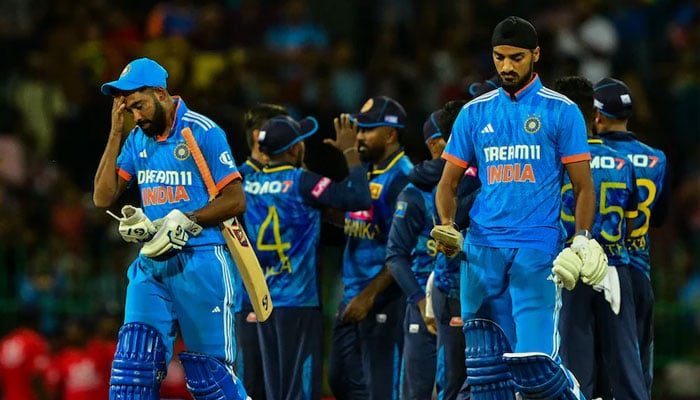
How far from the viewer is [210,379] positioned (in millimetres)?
8203

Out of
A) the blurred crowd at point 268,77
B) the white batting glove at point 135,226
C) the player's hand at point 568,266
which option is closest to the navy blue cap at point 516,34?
the player's hand at point 568,266

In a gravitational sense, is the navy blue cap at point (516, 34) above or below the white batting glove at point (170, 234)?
above

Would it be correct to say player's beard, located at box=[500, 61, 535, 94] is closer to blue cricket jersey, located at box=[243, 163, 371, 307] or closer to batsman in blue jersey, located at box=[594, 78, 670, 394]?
batsman in blue jersey, located at box=[594, 78, 670, 394]

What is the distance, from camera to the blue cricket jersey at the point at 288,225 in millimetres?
9969

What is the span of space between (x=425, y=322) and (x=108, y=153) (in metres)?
2.56

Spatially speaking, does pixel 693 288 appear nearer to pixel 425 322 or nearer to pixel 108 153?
pixel 425 322

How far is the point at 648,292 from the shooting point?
31.9ft

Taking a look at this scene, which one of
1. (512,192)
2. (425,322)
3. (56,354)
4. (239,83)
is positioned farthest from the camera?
(239,83)

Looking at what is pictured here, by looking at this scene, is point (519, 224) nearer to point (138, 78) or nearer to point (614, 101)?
point (614, 101)

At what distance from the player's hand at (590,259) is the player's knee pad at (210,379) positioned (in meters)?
2.20

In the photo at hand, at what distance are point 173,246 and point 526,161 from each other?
2.13m

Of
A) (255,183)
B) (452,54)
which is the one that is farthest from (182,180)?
(452,54)

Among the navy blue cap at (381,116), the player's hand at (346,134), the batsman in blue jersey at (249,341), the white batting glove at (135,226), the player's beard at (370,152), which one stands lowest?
the batsman in blue jersey at (249,341)

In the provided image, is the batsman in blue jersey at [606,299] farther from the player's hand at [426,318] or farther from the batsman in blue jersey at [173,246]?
the batsman in blue jersey at [173,246]
